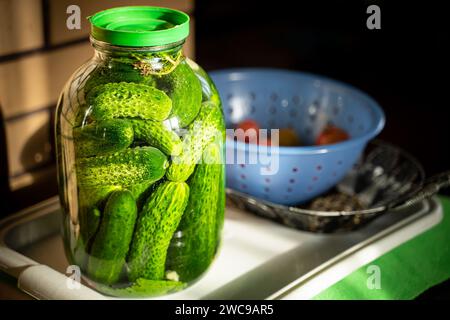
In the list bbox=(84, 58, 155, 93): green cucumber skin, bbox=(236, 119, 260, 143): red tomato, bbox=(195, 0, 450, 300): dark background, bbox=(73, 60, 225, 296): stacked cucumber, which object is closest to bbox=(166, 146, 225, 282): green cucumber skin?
bbox=(73, 60, 225, 296): stacked cucumber

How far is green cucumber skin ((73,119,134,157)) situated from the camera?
2.14 feet

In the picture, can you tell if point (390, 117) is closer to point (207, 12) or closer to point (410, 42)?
point (410, 42)

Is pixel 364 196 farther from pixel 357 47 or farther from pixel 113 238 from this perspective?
pixel 357 47

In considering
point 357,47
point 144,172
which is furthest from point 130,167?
point 357,47

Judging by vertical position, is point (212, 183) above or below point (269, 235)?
above

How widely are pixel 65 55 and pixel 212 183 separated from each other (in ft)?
1.02

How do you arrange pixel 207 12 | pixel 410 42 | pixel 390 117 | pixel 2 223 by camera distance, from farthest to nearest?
pixel 207 12
pixel 410 42
pixel 390 117
pixel 2 223

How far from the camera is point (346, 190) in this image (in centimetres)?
99

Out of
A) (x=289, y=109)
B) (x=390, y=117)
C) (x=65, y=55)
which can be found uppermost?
(x=65, y=55)

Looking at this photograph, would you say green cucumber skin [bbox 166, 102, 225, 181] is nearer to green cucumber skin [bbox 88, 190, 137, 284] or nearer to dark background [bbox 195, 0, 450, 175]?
green cucumber skin [bbox 88, 190, 137, 284]

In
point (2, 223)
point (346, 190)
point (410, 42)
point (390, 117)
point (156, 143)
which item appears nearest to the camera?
Result: point (156, 143)

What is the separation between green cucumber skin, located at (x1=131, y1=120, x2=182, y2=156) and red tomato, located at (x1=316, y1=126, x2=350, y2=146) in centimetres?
37

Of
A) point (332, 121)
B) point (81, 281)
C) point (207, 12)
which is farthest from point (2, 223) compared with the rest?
point (207, 12)

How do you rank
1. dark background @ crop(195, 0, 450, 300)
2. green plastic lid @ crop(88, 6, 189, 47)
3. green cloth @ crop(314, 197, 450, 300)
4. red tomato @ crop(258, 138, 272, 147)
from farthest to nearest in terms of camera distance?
1. dark background @ crop(195, 0, 450, 300)
2. red tomato @ crop(258, 138, 272, 147)
3. green cloth @ crop(314, 197, 450, 300)
4. green plastic lid @ crop(88, 6, 189, 47)
